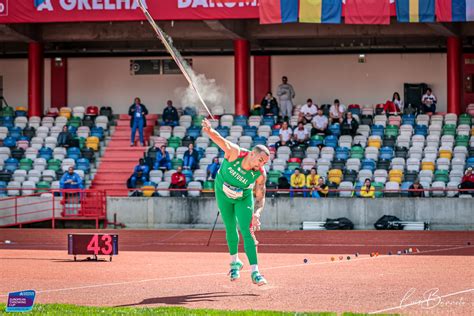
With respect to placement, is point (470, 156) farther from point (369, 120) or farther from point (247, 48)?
point (247, 48)

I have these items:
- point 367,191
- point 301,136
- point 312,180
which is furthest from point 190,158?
point 367,191

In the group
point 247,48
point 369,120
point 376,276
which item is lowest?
point 376,276

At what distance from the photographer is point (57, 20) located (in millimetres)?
34438

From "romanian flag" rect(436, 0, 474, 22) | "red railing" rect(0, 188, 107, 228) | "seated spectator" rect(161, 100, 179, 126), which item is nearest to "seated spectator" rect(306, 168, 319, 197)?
"red railing" rect(0, 188, 107, 228)

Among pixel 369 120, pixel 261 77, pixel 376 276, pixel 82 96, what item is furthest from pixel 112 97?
pixel 376 276

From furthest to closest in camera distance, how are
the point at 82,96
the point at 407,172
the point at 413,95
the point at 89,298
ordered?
the point at 82,96
the point at 413,95
the point at 407,172
the point at 89,298

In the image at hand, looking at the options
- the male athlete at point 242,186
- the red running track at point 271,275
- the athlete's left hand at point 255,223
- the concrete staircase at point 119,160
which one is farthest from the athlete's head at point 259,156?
the concrete staircase at point 119,160

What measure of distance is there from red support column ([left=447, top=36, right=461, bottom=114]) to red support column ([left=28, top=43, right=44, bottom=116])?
548 inches

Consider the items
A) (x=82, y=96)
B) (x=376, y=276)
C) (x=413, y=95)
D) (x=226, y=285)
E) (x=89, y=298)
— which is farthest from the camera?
(x=82, y=96)

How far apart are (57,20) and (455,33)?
12.7 m

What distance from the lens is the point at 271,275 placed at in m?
16.8

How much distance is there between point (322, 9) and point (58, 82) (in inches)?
511

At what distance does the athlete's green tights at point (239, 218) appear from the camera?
563 inches

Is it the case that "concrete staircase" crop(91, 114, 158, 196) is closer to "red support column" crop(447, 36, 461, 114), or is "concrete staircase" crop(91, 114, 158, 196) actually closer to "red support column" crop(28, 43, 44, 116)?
"red support column" crop(28, 43, 44, 116)
